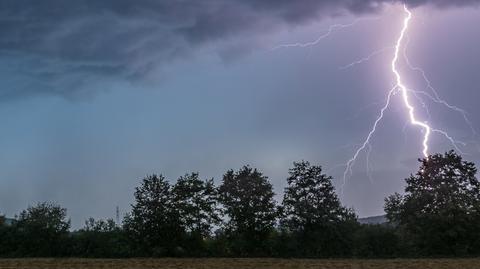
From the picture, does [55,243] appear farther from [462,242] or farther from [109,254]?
[462,242]

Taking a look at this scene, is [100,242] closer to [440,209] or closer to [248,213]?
[248,213]

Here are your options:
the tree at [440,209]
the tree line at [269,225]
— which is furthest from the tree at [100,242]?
the tree at [440,209]

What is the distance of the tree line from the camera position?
42.8m

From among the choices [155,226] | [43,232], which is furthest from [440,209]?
[43,232]

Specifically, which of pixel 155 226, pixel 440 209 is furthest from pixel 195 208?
pixel 440 209

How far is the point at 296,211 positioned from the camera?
147 feet

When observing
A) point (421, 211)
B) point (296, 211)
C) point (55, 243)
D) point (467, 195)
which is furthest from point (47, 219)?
point (467, 195)

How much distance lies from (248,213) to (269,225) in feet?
6.71

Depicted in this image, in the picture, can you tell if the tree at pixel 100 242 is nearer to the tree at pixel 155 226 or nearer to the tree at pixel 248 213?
the tree at pixel 155 226

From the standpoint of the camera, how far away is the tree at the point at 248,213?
147 ft

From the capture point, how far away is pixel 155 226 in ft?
148

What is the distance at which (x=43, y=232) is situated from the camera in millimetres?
46875

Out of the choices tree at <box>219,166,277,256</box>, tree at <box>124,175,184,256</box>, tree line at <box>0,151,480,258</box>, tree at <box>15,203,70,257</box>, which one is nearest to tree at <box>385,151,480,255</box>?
tree line at <box>0,151,480,258</box>

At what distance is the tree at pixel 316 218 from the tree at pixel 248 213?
144 cm
